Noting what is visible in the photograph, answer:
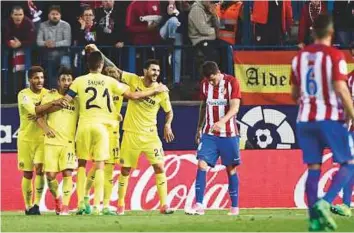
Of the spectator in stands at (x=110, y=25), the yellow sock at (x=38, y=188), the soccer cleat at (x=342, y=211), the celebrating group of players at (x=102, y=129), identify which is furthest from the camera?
the spectator in stands at (x=110, y=25)

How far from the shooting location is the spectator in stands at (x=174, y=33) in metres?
23.2

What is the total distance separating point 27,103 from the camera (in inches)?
736

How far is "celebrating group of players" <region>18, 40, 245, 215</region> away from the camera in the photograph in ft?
59.5

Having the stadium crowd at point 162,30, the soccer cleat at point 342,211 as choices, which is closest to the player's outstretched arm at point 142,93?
the soccer cleat at point 342,211

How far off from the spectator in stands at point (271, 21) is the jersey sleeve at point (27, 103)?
5918mm

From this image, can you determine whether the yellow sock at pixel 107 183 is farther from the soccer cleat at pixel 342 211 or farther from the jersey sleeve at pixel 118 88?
the soccer cleat at pixel 342 211

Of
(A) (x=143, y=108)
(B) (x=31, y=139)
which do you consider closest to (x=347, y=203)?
(A) (x=143, y=108)

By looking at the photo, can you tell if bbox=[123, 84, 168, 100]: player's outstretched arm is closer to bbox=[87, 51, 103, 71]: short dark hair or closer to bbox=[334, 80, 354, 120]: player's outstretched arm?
bbox=[87, 51, 103, 71]: short dark hair

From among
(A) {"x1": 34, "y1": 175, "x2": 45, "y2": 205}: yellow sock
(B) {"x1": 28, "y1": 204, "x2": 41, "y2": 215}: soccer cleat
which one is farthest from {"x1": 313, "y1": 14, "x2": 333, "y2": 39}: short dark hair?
(A) {"x1": 34, "y1": 175, "x2": 45, "y2": 205}: yellow sock

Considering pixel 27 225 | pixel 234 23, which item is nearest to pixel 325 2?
pixel 234 23

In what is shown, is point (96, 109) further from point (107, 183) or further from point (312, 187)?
point (312, 187)

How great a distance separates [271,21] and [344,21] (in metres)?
1.39

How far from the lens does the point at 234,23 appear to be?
76.5 ft

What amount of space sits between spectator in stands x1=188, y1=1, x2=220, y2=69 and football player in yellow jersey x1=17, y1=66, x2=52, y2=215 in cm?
473
